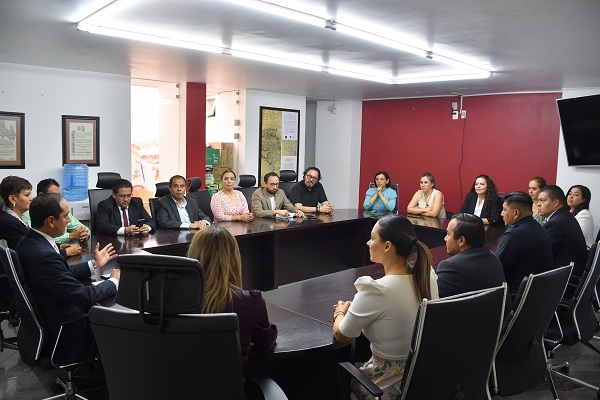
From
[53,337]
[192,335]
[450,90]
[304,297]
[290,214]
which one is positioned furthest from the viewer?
[450,90]

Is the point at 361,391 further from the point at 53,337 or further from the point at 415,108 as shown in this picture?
the point at 415,108

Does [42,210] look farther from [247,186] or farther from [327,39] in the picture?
[247,186]

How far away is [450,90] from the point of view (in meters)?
7.32

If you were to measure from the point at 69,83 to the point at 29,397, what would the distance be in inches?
165

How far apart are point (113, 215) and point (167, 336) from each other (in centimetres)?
337

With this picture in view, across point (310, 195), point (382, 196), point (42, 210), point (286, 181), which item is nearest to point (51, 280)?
point (42, 210)

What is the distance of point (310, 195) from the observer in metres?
6.43

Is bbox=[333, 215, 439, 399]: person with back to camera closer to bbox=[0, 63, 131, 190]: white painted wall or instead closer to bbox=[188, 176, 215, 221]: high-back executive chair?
bbox=[188, 176, 215, 221]: high-back executive chair

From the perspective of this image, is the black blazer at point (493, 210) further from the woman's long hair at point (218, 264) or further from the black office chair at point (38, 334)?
the black office chair at point (38, 334)

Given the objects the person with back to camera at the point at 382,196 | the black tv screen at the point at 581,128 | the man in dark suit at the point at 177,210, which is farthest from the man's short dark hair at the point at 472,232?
the black tv screen at the point at 581,128

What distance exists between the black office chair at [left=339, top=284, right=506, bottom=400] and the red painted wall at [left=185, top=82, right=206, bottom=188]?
5794 mm

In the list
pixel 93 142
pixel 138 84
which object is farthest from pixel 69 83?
pixel 138 84

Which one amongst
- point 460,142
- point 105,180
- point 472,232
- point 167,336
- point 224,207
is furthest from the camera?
point 460,142

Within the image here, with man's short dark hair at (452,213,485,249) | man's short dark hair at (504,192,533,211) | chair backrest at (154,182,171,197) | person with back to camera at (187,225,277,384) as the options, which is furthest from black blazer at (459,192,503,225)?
person with back to camera at (187,225,277,384)
